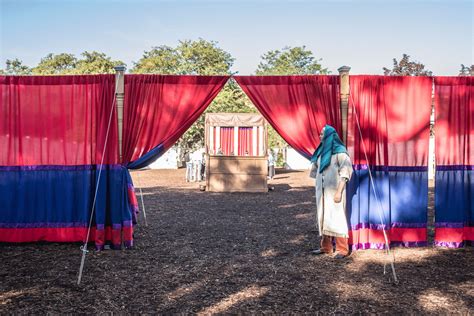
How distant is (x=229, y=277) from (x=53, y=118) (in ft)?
12.6

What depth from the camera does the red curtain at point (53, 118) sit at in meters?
6.83

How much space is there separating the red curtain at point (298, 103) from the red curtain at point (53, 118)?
7.54 feet

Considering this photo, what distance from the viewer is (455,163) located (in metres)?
6.95

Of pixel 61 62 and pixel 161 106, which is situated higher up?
pixel 61 62

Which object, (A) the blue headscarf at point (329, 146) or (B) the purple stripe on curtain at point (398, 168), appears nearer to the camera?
(A) the blue headscarf at point (329, 146)

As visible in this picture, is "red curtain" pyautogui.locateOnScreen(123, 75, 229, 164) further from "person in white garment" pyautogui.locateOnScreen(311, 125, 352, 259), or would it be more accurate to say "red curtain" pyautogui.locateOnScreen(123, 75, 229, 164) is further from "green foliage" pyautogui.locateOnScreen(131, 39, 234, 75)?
"green foliage" pyautogui.locateOnScreen(131, 39, 234, 75)

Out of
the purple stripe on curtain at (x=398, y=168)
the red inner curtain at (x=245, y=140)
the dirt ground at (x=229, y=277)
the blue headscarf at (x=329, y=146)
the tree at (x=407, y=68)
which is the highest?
the tree at (x=407, y=68)

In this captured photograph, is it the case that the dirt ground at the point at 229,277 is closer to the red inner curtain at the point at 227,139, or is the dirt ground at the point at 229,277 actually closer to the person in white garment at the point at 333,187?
the person in white garment at the point at 333,187

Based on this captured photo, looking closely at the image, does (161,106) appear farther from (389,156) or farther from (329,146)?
(389,156)

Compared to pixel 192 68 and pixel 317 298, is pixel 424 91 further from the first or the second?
pixel 192 68

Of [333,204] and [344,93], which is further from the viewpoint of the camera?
[344,93]

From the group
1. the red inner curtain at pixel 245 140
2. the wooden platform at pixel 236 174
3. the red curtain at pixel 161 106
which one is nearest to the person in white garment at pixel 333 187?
the red curtain at pixel 161 106

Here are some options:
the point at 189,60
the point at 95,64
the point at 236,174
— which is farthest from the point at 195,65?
the point at 236,174

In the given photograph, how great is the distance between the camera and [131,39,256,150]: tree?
2955cm
